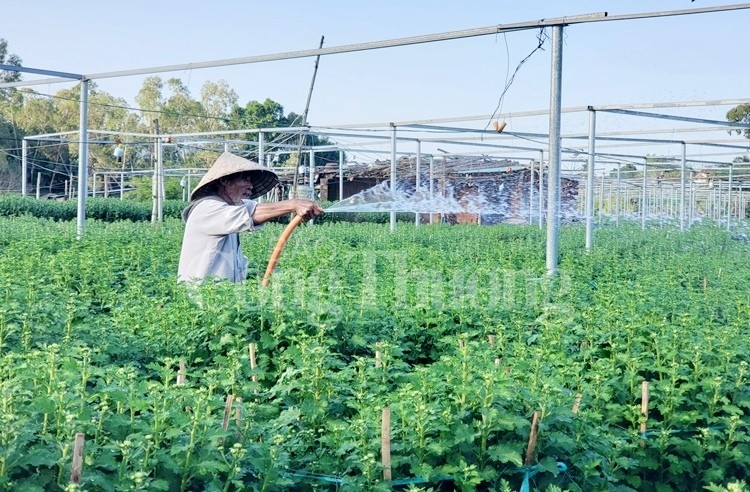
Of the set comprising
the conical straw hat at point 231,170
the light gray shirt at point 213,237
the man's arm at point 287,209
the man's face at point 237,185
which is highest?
the conical straw hat at point 231,170

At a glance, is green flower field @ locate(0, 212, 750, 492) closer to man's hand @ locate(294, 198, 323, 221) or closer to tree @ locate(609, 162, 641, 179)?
man's hand @ locate(294, 198, 323, 221)

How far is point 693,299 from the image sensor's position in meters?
6.99

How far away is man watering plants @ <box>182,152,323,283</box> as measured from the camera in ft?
19.3

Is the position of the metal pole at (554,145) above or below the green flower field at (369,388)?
above

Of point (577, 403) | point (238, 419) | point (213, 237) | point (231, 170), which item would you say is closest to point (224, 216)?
point (213, 237)

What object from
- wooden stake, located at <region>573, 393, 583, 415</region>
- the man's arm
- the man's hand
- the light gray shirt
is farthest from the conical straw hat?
wooden stake, located at <region>573, 393, 583, 415</region>

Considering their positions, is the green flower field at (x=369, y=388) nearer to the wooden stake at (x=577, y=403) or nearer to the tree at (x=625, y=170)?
the wooden stake at (x=577, y=403)

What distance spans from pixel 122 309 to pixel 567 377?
2832 millimetres

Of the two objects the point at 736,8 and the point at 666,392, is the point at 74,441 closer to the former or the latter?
the point at 666,392

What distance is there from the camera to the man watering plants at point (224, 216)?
5.88 meters

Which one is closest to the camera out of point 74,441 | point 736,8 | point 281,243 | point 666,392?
point 74,441

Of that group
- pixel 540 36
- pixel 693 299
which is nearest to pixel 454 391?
pixel 693 299

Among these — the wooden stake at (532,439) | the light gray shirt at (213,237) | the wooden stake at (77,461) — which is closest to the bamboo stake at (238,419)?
the wooden stake at (77,461)

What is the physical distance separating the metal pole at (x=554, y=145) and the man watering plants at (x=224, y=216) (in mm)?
3238
